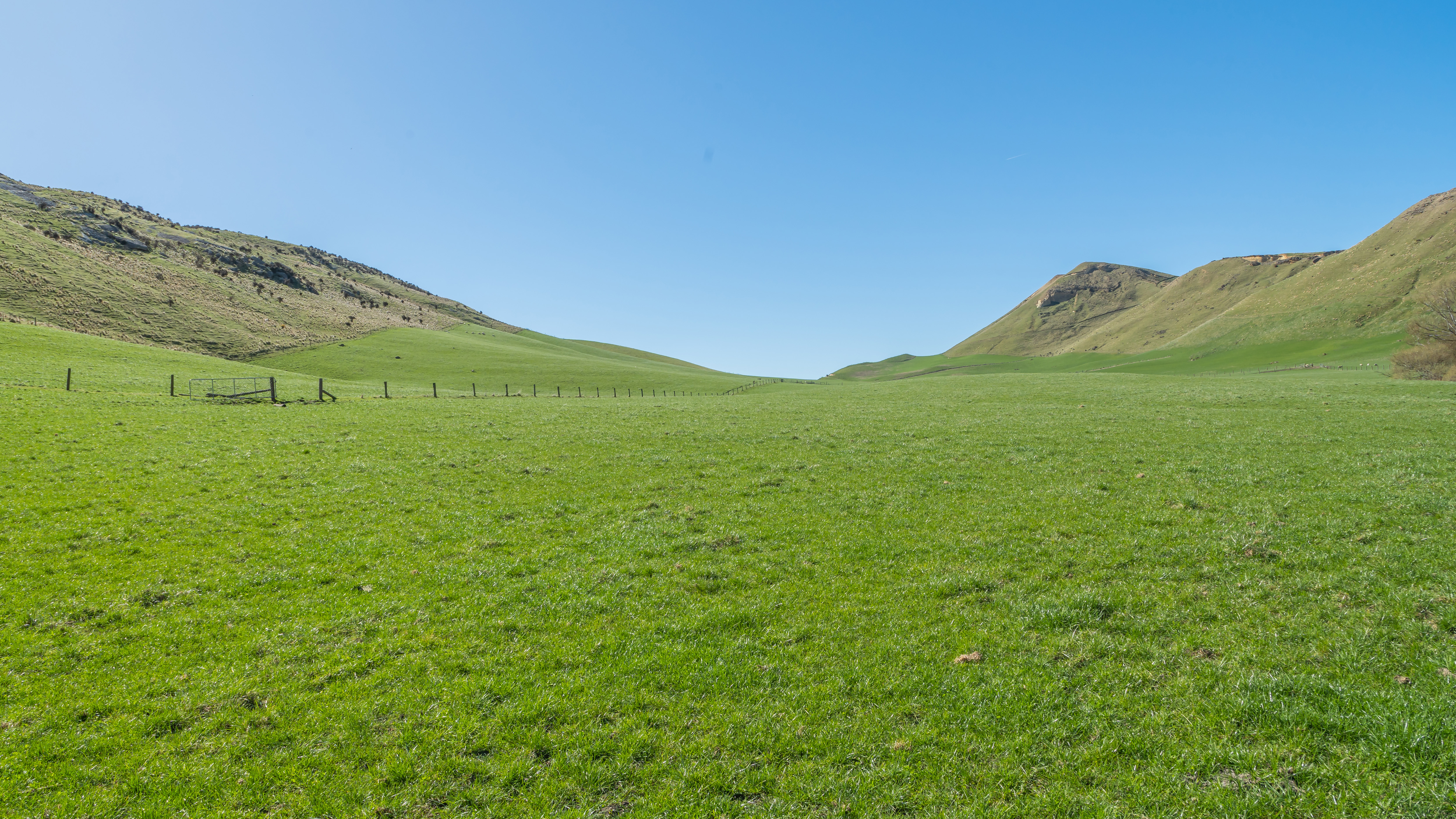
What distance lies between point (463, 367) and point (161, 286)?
2044 inches

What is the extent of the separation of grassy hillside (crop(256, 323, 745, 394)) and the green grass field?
153 feet

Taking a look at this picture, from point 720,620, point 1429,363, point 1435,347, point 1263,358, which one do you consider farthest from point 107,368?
point 1263,358

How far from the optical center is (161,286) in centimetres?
9275

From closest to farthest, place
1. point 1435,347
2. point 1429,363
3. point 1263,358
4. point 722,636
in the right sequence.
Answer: point 722,636
point 1429,363
point 1435,347
point 1263,358

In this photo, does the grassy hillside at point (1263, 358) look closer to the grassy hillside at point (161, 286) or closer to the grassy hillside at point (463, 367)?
the grassy hillside at point (463, 367)

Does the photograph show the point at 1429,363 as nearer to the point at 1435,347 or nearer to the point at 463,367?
the point at 1435,347

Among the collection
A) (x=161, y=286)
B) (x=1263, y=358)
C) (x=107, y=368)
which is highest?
(x=161, y=286)

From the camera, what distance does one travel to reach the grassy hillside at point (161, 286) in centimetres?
7662

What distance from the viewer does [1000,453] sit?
2822 centimetres

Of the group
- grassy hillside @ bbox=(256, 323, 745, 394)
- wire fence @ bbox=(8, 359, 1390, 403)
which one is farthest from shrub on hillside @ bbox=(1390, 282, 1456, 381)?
grassy hillside @ bbox=(256, 323, 745, 394)

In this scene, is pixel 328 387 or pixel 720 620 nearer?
pixel 720 620

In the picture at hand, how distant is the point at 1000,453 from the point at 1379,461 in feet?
44.9

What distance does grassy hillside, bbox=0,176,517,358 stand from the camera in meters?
76.6

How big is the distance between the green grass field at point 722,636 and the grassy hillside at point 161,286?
244ft
